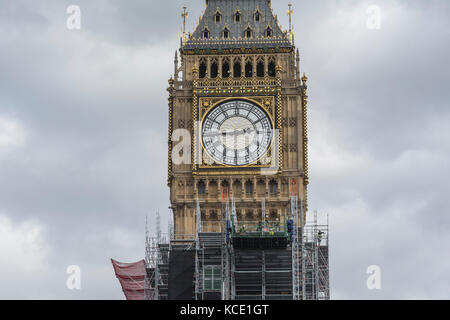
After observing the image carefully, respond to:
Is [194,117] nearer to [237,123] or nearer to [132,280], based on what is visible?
[237,123]

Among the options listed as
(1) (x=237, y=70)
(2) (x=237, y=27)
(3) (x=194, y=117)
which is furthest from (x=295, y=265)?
(2) (x=237, y=27)

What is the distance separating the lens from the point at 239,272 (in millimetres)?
111312

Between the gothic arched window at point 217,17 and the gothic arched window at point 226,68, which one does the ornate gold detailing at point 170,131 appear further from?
the gothic arched window at point 217,17

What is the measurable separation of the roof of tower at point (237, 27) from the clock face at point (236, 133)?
5.41 meters

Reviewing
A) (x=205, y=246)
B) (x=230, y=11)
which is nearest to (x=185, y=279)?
(x=205, y=246)

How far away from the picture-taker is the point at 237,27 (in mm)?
124875

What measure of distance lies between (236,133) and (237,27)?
9.47 meters

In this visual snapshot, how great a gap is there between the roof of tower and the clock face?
5414 millimetres

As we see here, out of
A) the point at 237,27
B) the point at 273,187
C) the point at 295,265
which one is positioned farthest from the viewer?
the point at 237,27

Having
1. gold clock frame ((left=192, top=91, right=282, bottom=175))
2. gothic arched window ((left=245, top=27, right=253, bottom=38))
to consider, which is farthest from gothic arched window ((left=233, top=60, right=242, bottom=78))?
gold clock frame ((left=192, top=91, right=282, bottom=175))

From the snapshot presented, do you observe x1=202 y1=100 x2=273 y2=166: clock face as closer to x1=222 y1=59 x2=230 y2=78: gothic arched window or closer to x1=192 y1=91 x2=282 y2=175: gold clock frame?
x1=192 y1=91 x2=282 y2=175: gold clock frame

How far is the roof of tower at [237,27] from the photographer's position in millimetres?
123750

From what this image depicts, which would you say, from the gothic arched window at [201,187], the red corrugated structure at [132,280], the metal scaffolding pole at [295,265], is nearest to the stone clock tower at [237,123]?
the gothic arched window at [201,187]
